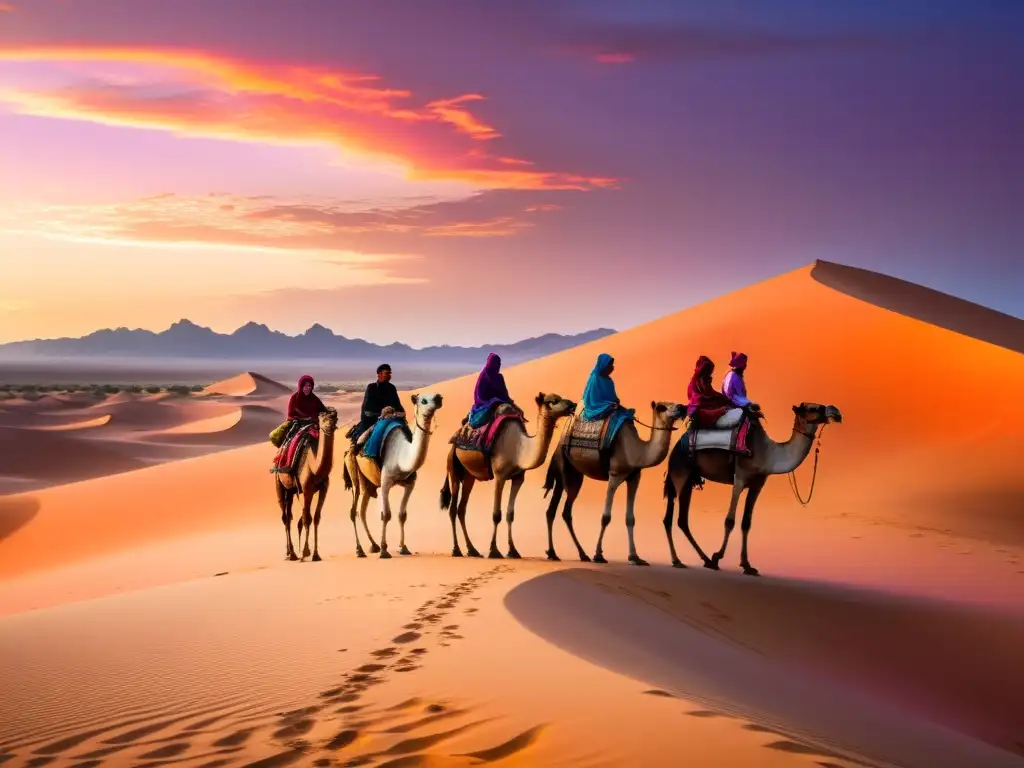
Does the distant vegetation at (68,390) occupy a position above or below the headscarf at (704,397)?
below

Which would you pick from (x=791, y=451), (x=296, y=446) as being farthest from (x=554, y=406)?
(x=296, y=446)

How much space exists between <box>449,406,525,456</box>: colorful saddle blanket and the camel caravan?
0.02 meters

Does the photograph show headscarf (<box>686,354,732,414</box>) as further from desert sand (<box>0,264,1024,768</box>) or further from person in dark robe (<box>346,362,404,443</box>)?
person in dark robe (<box>346,362,404,443</box>)

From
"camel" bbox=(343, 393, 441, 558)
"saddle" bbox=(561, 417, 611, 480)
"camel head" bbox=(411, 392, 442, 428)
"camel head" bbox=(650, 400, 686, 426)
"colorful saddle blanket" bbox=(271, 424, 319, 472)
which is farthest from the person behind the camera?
"colorful saddle blanket" bbox=(271, 424, 319, 472)

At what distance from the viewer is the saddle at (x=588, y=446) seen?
13.9m

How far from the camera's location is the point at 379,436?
14508 mm

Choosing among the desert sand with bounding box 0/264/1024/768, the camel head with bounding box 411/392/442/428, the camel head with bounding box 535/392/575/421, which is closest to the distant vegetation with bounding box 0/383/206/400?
the desert sand with bounding box 0/264/1024/768

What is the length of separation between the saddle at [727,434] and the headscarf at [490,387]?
9.31ft

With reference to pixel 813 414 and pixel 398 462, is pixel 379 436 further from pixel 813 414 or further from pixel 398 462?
pixel 813 414

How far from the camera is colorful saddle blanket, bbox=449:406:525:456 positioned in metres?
13.8

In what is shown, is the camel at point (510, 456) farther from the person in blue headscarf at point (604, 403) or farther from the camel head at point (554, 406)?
the person in blue headscarf at point (604, 403)

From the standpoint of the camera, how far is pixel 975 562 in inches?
666

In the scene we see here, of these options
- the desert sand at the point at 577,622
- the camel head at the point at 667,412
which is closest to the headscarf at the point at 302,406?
the desert sand at the point at 577,622

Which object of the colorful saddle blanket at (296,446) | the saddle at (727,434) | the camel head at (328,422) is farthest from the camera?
the colorful saddle blanket at (296,446)
